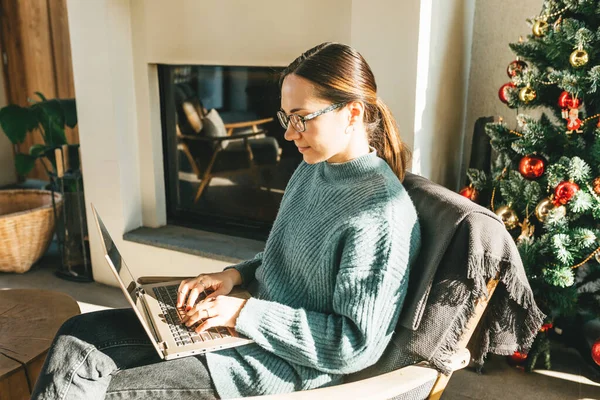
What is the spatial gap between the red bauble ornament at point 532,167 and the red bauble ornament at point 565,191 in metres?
0.10

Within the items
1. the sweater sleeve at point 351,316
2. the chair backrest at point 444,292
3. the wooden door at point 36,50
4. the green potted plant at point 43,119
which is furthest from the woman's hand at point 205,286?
the wooden door at point 36,50

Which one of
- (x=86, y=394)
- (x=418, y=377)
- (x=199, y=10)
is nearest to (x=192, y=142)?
(x=199, y=10)

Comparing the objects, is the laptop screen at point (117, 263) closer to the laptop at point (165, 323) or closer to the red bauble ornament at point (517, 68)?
the laptop at point (165, 323)

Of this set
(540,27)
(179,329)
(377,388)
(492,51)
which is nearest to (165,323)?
(179,329)

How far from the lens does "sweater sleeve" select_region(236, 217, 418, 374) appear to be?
1052 mm

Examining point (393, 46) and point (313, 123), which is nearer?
point (313, 123)

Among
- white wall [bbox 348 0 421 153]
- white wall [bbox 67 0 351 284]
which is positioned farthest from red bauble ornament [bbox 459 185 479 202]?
white wall [bbox 67 0 351 284]

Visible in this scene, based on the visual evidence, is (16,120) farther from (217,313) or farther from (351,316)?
(351,316)

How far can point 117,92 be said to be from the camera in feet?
8.35

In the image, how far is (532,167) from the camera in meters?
1.84

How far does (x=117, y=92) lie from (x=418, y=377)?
6.59 ft

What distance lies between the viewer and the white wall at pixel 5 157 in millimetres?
4270

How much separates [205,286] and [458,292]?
2.02 ft

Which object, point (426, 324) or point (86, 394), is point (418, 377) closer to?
→ point (426, 324)
